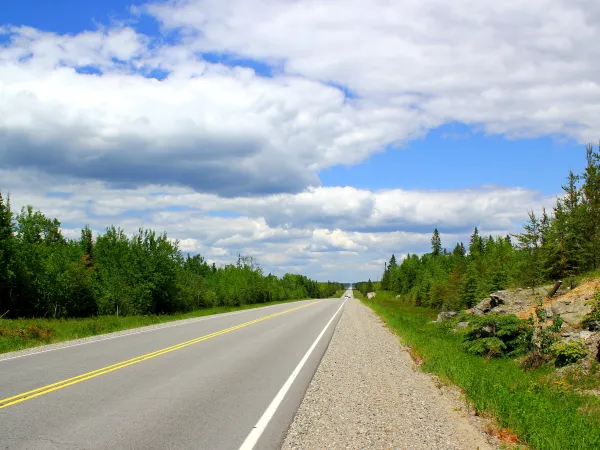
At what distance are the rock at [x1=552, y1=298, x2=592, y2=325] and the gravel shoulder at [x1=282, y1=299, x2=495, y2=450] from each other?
24.3ft

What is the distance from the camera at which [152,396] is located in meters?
8.35

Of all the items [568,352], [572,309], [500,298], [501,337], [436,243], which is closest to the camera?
[568,352]

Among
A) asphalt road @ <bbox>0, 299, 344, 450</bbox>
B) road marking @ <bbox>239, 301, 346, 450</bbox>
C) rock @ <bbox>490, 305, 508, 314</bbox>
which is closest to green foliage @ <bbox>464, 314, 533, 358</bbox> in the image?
asphalt road @ <bbox>0, 299, 344, 450</bbox>

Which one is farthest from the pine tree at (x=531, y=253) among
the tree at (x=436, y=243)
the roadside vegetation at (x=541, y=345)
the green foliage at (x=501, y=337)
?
the tree at (x=436, y=243)

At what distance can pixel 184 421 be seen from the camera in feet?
22.5

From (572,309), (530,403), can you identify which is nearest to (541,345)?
(572,309)

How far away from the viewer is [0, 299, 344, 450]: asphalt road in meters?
6.09

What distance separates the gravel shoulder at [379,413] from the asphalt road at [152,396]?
387 millimetres

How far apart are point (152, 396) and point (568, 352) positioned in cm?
1092

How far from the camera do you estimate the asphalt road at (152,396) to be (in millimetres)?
6090

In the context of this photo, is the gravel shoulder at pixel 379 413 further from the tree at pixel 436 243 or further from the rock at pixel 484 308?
the tree at pixel 436 243

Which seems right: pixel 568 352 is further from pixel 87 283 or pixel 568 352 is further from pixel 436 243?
pixel 436 243

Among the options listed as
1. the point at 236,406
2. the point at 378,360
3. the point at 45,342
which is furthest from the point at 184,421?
the point at 45,342

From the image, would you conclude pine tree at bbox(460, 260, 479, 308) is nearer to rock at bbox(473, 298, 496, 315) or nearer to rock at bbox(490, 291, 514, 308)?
rock at bbox(473, 298, 496, 315)
